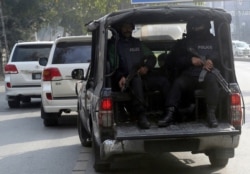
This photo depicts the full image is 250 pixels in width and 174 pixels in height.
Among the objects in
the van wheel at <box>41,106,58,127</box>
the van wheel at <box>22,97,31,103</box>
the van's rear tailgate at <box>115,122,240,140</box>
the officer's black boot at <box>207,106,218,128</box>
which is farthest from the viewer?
the van wheel at <box>22,97,31,103</box>

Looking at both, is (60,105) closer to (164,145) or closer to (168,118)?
(168,118)

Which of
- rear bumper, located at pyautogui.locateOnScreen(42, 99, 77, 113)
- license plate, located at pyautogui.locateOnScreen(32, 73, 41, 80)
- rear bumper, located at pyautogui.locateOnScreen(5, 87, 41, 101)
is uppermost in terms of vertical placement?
license plate, located at pyautogui.locateOnScreen(32, 73, 41, 80)

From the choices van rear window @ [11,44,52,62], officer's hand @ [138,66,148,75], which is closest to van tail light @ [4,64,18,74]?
van rear window @ [11,44,52,62]

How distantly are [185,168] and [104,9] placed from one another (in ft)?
109

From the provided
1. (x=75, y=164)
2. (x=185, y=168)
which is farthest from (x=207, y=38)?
(x=75, y=164)

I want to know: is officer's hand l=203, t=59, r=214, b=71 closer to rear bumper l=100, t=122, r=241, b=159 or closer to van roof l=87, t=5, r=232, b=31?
van roof l=87, t=5, r=232, b=31

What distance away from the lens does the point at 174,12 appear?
7250 millimetres

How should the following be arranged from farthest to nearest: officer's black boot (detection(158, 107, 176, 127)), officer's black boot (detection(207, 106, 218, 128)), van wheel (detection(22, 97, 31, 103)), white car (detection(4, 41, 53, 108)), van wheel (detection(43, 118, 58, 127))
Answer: van wheel (detection(22, 97, 31, 103)) < white car (detection(4, 41, 53, 108)) < van wheel (detection(43, 118, 58, 127)) < officer's black boot (detection(158, 107, 176, 127)) < officer's black boot (detection(207, 106, 218, 128))

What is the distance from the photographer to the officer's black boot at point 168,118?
725 centimetres

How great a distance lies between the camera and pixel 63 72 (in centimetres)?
1210

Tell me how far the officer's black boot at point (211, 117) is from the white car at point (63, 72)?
5.12m

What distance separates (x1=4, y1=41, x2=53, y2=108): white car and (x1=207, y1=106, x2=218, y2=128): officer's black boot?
9.69 m

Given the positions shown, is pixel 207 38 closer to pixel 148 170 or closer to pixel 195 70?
pixel 195 70

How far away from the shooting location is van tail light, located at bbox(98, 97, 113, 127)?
23.0 feet
